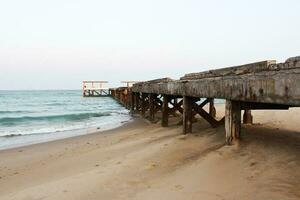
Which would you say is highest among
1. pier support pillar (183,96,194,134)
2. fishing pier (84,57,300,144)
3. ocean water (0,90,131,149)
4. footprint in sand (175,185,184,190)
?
fishing pier (84,57,300,144)

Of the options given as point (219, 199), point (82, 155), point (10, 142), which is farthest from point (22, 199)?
point (10, 142)

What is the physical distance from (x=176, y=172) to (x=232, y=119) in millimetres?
1298

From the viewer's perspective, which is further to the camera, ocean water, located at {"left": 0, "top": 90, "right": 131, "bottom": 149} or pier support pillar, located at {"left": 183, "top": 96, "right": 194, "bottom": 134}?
ocean water, located at {"left": 0, "top": 90, "right": 131, "bottom": 149}

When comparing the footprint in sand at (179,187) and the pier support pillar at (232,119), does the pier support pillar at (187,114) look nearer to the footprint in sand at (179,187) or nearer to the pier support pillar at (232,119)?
the pier support pillar at (232,119)

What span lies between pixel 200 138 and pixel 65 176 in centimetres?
281

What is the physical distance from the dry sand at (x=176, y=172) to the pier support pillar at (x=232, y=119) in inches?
7.3

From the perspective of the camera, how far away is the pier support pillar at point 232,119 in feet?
20.6

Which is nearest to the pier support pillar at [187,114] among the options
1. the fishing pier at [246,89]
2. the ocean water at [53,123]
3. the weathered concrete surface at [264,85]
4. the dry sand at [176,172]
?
the fishing pier at [246,89]

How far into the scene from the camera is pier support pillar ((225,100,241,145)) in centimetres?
629

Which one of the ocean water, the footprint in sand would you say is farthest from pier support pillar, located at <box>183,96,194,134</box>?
the ocean water

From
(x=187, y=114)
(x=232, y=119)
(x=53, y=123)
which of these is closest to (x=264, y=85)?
(x=232, y=119)

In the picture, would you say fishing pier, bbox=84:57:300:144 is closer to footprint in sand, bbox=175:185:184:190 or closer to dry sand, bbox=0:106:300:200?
dry sand, bbox=0:106:300:200

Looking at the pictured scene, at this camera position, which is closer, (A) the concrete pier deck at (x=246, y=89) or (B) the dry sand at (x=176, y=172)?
(A) the concrete pier deck at (x=246, y=89)

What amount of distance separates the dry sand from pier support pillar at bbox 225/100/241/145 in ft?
0.61
